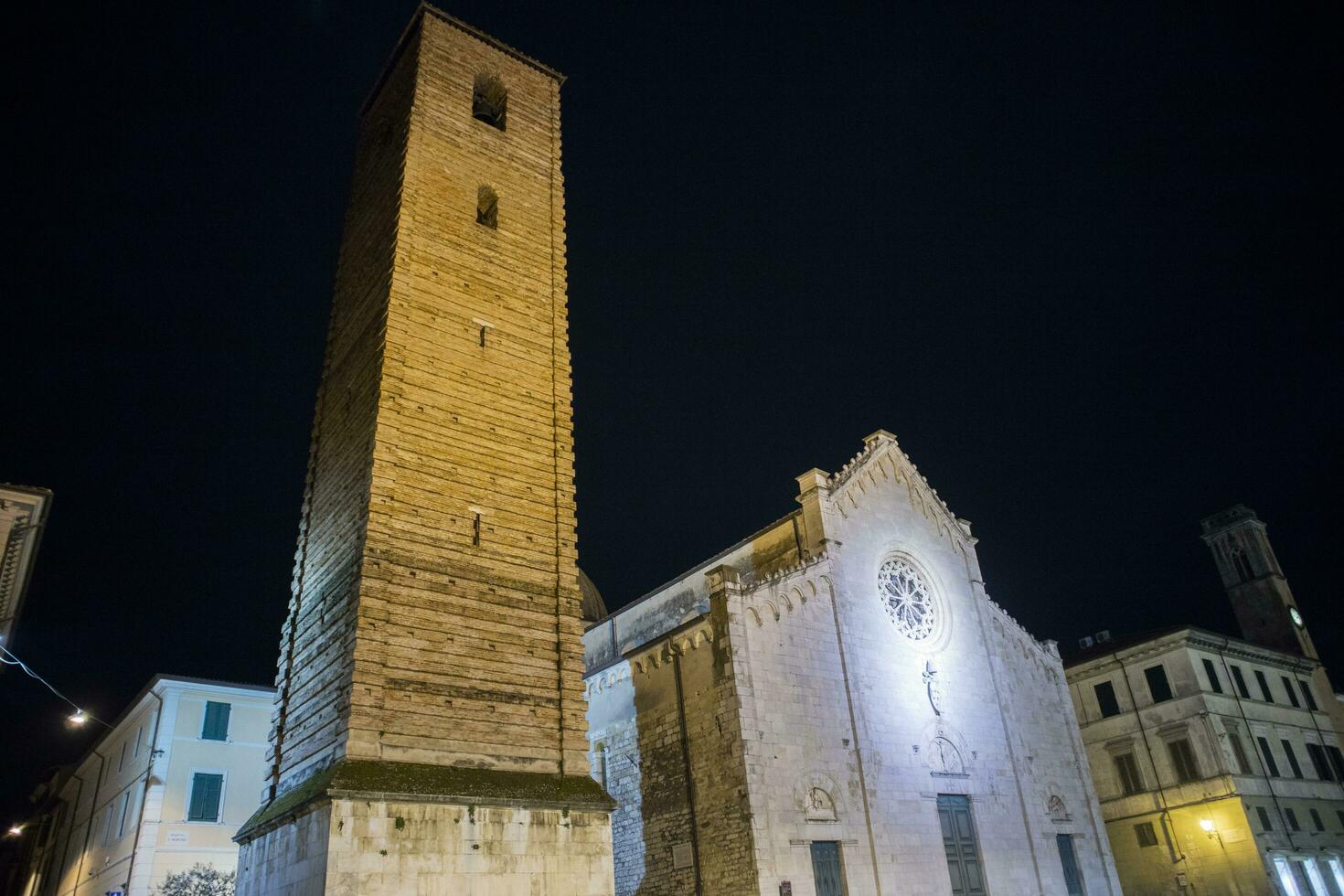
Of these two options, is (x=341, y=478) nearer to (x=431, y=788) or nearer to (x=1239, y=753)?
(x=431, y=788)

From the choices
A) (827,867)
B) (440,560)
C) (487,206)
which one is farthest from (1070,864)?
(487,206)

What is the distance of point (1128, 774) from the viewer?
3581cm

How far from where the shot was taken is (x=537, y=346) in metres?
19.4

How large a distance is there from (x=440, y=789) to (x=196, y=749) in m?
17.2

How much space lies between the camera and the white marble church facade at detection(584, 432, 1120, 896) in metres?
21.8

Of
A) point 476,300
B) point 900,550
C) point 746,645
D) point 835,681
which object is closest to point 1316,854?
point 900,550

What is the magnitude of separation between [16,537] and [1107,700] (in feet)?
124

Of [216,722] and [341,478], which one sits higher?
[341,478]

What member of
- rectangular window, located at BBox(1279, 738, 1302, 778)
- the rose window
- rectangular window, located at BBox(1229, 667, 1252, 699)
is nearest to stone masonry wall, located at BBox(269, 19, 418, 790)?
the rose window

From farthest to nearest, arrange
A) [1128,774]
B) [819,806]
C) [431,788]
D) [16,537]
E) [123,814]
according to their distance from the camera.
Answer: [1128,774]
[123,814]
[819,806]
[16,537]
[431,788]

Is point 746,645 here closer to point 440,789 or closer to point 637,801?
point 637,801

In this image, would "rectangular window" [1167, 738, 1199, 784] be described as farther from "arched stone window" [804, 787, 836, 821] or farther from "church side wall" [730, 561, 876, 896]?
"arched stone window" [804, 787, 836, 821]

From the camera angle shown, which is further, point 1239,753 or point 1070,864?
point 1239,753

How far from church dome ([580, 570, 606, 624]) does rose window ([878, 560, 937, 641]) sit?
16007 mm
